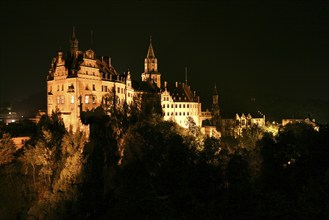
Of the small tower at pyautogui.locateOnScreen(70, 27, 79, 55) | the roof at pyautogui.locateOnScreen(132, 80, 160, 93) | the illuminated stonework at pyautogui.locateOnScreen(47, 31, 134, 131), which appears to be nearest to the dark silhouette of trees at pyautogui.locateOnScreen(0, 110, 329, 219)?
the illuminated stonework at pyautogui.locateOnScreen(47, 31, 134, 131)

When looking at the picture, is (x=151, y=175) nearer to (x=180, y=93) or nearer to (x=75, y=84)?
(x=75, y=84)

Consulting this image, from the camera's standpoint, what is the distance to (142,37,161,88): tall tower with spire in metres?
79.6

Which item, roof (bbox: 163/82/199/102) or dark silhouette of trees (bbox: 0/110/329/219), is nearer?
dark silhouette of trees (bbox: 0/110/329/219)

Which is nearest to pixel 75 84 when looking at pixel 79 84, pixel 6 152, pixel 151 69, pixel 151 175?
pixel 79 84

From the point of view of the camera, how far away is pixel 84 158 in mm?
38906

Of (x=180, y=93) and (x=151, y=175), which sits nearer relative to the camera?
(x=151, y=175)

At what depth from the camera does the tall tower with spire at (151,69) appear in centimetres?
7956

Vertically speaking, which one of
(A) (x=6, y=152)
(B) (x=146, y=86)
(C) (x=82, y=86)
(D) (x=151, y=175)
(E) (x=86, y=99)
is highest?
(B) (x=146, y=86)

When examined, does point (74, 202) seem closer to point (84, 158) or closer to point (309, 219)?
point (84, 158)

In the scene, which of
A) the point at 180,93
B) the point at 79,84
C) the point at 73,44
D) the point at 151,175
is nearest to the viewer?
the point at 151,175

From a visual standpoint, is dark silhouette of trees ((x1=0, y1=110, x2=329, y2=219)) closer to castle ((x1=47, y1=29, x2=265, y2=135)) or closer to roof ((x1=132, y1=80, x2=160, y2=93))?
castle ((x1=47, y1=29, x2=265, y2=135))

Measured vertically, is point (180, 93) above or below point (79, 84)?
above

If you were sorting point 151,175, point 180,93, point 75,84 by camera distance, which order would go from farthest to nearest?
point 180,93 → point 75,84 → point 151,175

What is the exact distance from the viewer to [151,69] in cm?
8206
